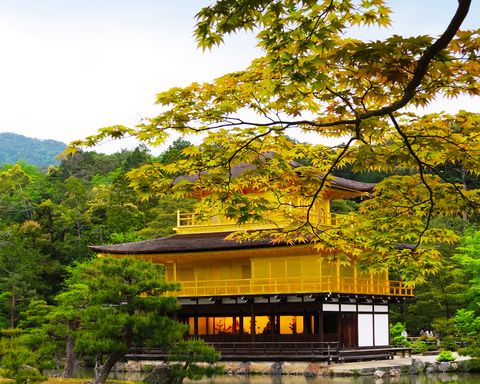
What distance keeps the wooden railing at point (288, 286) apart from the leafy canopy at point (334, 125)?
19489mm

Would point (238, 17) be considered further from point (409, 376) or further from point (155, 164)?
point (409, 376)

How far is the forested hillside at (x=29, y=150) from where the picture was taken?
183 metres

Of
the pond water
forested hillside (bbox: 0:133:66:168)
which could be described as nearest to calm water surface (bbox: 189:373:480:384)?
the pond water

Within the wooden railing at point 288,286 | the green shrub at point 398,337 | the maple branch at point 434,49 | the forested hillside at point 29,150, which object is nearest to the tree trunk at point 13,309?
the wooden railing at point 288,286

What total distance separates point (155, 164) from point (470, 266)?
31.2m

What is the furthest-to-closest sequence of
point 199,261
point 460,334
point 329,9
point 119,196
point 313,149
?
point 119,196
point 460,334
point 199,261
point 313,149
point 329,9

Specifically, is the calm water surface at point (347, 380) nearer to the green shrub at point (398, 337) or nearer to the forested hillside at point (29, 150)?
the green shrub at point (398, 337)

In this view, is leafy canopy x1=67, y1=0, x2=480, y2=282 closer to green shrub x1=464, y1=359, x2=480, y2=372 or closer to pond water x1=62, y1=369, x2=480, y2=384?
pond water x1=62, y1=369, x2=480, y2=384

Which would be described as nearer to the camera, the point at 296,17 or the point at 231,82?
the point at 296,17

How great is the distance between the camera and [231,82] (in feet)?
28.6

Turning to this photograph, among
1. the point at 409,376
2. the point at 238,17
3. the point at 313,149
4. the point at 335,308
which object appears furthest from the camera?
the point at 335,308

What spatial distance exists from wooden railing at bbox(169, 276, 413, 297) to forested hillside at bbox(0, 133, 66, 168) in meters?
152

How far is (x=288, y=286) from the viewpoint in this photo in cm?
3111

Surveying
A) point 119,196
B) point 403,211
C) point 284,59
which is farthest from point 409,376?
point 119,196
